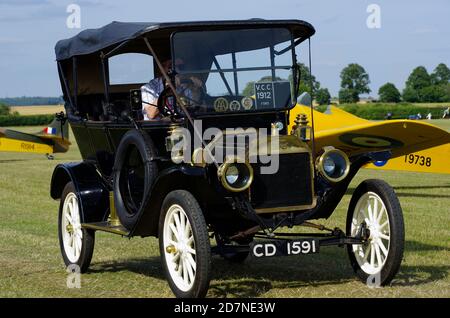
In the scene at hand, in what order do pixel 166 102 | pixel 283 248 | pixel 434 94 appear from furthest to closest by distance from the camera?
pixel 434 94 → pixel 166 102 → pixel 283 248

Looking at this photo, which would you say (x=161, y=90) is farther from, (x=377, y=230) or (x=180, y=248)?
(x=377, y=230)

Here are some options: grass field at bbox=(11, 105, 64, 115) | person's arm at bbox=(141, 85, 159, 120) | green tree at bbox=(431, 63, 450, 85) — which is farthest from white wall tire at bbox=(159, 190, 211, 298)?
green tree at bbox=(431, 63, 450, 85)

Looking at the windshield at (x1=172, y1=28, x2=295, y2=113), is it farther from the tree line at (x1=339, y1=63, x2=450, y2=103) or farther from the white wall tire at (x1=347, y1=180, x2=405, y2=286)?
the tree line at (x1=339, y1=63, x2=450, y2=103)

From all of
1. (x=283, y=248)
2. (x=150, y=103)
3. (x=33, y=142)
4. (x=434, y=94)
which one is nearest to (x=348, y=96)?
(x=434, y=94)

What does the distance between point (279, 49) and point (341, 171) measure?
1517 millimetres

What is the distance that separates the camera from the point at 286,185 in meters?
6.60

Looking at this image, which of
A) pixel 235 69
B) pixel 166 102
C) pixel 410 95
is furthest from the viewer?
pixel 410 95

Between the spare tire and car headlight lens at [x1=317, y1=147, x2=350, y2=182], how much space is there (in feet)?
4.67

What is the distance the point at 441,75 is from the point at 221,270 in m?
128

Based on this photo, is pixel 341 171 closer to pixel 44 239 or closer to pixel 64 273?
pixel 64 273

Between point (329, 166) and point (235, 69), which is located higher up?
point (235, 69)

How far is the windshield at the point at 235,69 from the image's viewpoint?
23.1 feet

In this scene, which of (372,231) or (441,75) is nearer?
(372,231)
